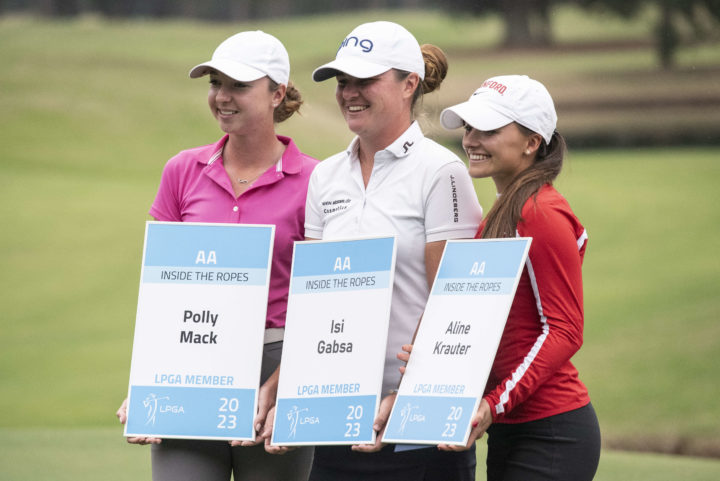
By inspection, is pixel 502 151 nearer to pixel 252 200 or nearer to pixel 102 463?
pixel 252 200

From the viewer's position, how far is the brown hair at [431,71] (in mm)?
2371

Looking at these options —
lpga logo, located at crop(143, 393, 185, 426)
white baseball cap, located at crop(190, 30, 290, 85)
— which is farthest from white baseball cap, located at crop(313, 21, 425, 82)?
lpga logo, located at crop(143, 393, 185, 426)

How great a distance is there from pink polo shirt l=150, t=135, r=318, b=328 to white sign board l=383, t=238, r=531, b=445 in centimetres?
49

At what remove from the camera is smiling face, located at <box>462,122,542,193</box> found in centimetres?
220

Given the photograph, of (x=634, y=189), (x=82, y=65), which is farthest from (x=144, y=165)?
(x=634, y=189)

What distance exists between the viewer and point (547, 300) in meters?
2.07

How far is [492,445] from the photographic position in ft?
7.27

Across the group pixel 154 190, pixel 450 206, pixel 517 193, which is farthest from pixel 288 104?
pixel 154 190

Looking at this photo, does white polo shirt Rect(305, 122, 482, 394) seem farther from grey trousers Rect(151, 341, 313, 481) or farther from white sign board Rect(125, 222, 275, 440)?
grey trousers Rect(151, 341, 313, 481)

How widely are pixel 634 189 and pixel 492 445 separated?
10218 millimetres

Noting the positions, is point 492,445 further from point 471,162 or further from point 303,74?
point 303,74

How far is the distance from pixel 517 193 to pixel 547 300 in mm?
223

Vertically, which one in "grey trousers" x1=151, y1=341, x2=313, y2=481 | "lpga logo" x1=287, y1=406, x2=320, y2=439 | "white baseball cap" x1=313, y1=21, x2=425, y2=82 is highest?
"white baseball cap" x1=313, y1=21, x2=425, y2=82

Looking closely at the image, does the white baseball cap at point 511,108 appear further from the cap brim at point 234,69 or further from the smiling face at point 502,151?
the cap brim at point 234,69
